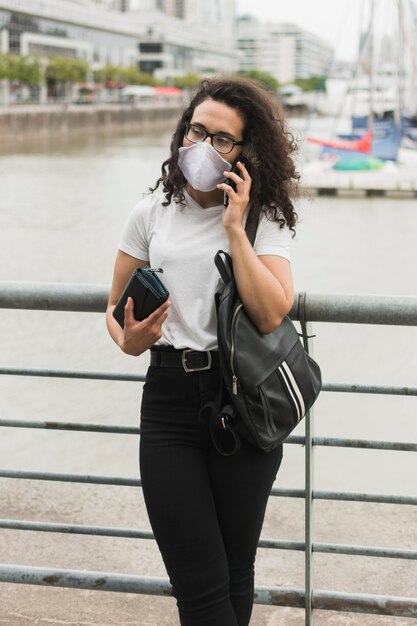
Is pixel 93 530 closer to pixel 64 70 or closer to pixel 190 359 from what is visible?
pixel 190 359

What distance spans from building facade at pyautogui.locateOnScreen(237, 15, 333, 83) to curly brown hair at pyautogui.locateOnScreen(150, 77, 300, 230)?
18214 cm

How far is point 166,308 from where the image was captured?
183 centimetres

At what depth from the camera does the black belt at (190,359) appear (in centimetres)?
186

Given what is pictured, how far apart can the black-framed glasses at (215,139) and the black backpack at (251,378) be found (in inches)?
8.9

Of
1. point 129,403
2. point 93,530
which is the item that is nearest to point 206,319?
point 93,530

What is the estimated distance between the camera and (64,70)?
6638 centimetres

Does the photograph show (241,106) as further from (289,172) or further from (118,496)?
(118,496)

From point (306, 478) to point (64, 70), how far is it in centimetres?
6727

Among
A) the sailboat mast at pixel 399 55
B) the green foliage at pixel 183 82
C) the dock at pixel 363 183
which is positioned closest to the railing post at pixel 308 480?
the dock at pixel 363 183

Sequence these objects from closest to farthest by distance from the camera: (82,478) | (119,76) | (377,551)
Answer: (377,551)
(82,478)
(119,76)

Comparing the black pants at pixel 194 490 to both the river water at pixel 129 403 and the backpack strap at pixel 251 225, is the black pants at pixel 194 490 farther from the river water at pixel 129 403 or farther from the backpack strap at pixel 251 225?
the river water at pixel 129 403

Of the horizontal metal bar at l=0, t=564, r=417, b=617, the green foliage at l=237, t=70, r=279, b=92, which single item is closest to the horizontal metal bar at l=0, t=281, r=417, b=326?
the green foliage at l=237, t=70, r=279, b=92

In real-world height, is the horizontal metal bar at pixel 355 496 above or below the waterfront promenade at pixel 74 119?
above

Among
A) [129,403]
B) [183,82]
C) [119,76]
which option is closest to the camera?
[129,403]
